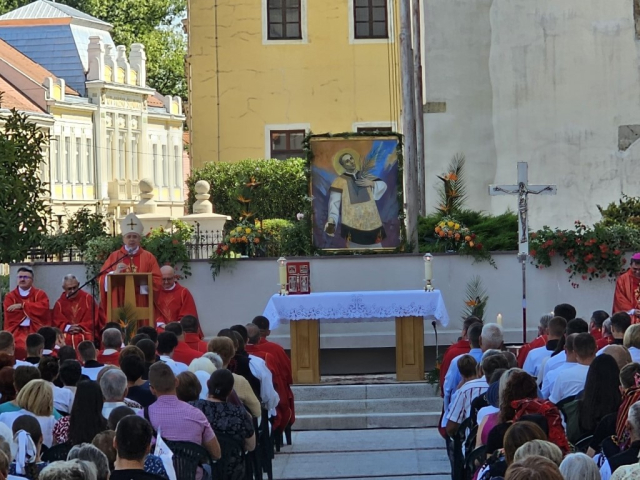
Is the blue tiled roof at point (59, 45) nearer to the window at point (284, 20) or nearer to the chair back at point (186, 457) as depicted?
the window at point (284, 20)

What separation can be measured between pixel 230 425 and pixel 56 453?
75.0 inches

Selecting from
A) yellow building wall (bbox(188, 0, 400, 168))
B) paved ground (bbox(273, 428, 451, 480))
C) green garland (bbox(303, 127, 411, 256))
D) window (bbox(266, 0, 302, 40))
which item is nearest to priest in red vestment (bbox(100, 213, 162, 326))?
green garland (bbox(303, 127, 411, 256))

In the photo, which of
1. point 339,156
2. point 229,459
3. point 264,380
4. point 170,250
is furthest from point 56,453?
point 339,156

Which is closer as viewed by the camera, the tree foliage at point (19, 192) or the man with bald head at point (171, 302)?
the man with bald head at point (171, 302)

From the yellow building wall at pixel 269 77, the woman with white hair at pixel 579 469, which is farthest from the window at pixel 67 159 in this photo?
the woman with white hair at pixel 579 469

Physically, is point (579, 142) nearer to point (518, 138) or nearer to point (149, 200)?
Result: point (518, 138)

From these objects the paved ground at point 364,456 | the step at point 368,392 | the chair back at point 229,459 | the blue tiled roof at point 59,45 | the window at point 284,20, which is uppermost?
the blue tiled roof at point 59,45

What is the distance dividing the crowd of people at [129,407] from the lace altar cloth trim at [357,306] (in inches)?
144

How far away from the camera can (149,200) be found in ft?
125

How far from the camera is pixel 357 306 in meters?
17.3

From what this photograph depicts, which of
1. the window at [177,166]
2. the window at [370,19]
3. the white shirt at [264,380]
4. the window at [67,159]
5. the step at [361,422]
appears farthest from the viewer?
the window at [177,166]

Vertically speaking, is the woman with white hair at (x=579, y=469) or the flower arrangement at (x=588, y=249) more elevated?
the flower arrangement at (x=588, y=249)

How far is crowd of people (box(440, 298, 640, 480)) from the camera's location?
6828mm

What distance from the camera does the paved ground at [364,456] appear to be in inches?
530
